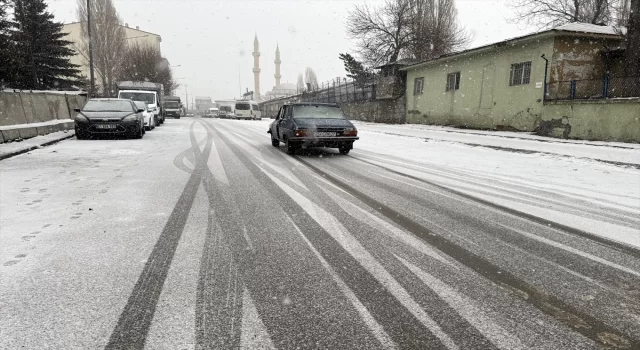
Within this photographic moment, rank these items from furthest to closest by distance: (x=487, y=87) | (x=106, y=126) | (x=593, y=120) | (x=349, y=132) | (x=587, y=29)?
(x=487, y=87) → (x=587, y=29) → (x=593, y=120) → (x=106, y=126) → (x=349, y=132)

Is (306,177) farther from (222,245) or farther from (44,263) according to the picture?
(44,263)

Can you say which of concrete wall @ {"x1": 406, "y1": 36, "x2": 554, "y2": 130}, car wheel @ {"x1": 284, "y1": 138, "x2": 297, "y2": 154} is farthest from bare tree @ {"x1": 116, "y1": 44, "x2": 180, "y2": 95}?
car wheel @ {"x1": 284, "y1": 138, "x2": 297, "y2": 154}

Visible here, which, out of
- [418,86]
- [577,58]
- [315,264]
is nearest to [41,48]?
[418,86]

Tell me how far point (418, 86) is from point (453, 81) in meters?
3.92

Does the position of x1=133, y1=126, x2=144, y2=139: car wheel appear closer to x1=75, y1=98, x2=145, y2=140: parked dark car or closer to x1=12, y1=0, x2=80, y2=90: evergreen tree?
x1=75, y1=98, x2=145, y2=140: parked dark car

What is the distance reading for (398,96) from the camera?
28625 millimetres

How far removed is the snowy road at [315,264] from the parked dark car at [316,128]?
3.74 m

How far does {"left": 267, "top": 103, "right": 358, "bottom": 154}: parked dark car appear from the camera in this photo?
397 inches

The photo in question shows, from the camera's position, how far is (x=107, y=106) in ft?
45.5

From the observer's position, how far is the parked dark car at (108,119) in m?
12.9

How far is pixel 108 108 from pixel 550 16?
1213 inches

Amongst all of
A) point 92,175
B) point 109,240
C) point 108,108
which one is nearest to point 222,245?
point 109,240

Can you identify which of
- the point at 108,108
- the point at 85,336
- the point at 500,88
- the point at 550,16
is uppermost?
the point at 550,16

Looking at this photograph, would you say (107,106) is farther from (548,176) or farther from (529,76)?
(529,76)
